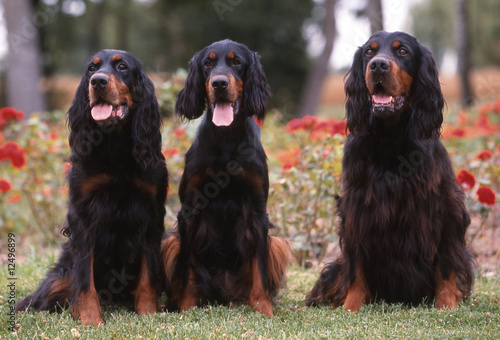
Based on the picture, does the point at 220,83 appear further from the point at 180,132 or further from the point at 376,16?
the point at 376,16

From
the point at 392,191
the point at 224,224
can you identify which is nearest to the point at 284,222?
the point at 224,224

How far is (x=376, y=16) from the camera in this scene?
329 inches

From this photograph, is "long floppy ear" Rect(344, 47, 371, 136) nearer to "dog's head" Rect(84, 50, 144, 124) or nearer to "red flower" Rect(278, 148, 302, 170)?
"dog's head" Rect(84, 50, 144, 124)

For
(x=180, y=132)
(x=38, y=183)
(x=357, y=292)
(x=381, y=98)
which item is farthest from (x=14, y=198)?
(x=381, y=98)

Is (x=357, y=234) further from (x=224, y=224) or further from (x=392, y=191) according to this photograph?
(x=224, y=224)

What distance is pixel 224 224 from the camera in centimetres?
357

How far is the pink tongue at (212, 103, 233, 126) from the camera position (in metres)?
3.36

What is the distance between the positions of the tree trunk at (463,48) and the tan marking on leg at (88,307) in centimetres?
1048

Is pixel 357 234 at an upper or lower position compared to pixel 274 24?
lower

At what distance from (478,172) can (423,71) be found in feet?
8.64

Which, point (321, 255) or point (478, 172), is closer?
point (321, 255)

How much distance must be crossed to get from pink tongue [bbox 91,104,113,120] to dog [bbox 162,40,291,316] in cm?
54

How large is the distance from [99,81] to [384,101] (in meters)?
1.67

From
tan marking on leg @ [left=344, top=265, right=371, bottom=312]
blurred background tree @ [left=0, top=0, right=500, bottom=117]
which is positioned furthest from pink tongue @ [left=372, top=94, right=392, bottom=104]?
blurred background tree @ [left=0, top=0, right=500, bottom=117]
